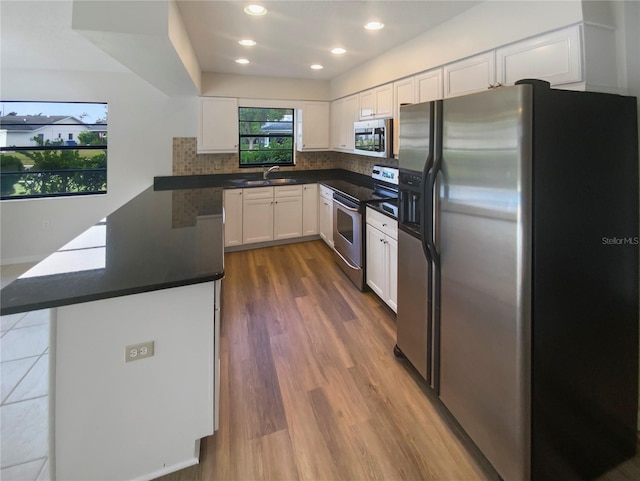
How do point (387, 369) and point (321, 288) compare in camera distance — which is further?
point (321, 288)

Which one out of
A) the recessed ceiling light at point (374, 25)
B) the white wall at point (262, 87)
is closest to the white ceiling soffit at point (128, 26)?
the recessed ceiling light at point (374, 25)

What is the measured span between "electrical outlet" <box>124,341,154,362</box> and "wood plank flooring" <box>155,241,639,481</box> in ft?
2.02

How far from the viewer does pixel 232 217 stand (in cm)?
476

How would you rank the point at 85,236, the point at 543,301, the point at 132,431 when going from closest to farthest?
the point at 543,301
the point at 132,431
the point at 85,236

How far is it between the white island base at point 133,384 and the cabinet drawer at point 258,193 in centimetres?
335

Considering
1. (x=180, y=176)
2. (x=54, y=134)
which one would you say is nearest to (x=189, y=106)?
(x=180, y=176)

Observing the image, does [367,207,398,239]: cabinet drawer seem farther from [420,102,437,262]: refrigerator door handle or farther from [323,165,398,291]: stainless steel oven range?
[420,102,437,262]: refrigerator door handle

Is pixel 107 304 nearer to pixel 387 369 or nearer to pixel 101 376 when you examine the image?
pixel 101 376

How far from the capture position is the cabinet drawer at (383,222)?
2850 millimetres

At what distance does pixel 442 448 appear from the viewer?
171 centimetres

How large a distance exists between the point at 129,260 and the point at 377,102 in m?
3.06

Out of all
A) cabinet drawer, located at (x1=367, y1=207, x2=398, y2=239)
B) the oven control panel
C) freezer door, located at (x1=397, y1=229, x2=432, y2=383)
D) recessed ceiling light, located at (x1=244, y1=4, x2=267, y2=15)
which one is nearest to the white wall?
the oven control panel

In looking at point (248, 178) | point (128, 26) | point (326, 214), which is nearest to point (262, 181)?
point (248, 178)

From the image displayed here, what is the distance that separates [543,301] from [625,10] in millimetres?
1632
